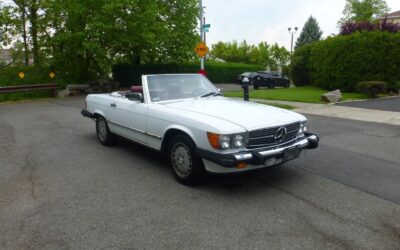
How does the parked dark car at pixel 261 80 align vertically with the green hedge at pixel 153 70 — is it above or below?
below

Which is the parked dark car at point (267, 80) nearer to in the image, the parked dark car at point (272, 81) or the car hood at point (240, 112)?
the parked dark car at point (272, 81)

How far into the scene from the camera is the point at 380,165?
595 centimetres

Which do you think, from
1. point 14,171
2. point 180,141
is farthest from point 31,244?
point 14,171

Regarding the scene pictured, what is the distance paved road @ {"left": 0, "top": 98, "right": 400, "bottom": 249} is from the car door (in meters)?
0.48

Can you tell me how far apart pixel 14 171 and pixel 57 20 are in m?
18.6

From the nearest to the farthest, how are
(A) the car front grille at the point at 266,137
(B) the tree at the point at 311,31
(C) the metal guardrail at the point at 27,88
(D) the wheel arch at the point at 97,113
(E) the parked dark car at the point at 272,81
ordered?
(A) the car front grille at the point at 266,137 < (D) the wheel arch at the point at 97,113 < (C) the metal guardrail at the point at 27,88 < (E) the parked dark car at the point at 272,81 < (B) the tree at the point at 311,31

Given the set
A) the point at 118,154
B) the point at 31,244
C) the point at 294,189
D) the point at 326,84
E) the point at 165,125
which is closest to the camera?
the point at 31,244

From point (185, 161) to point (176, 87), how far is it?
1.61 meters

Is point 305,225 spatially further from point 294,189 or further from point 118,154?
point 118,154

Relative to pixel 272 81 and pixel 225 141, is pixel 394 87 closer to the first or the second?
pixel 272 81

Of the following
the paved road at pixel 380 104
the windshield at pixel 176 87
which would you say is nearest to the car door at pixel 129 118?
the windshield at pixel 176 87

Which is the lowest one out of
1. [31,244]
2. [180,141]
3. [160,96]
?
[31,244]

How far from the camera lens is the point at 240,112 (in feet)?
16.4

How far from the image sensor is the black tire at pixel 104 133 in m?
7.02
